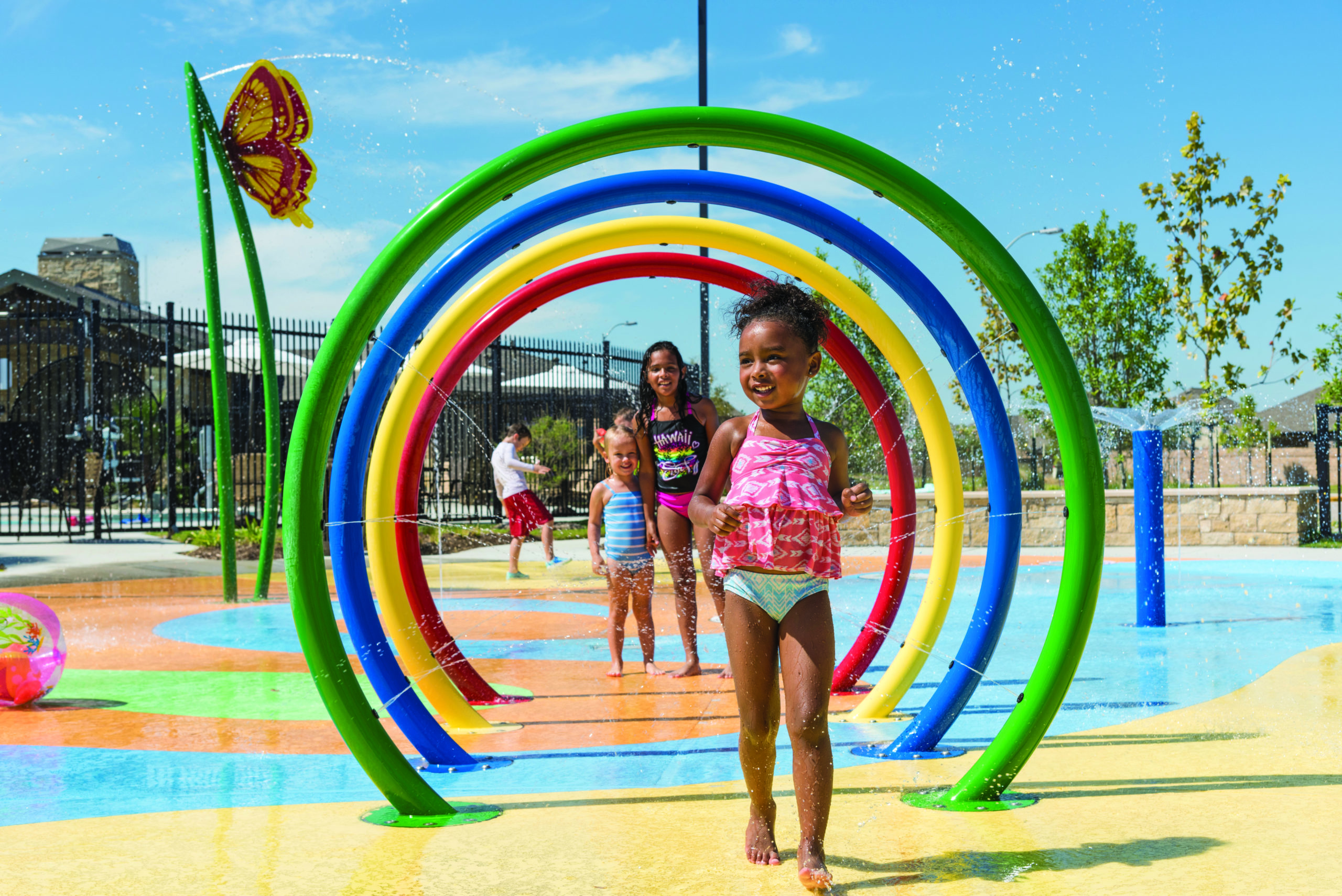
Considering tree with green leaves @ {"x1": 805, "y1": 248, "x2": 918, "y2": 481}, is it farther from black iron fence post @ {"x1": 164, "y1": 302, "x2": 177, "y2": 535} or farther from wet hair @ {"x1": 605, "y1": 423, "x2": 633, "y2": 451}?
black iron fence post @ {"x1": 164, "y1": 302, "x2": 177, "y2": 535}

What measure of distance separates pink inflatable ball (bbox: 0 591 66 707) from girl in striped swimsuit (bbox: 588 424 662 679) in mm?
2848

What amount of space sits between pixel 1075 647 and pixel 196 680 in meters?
4.97

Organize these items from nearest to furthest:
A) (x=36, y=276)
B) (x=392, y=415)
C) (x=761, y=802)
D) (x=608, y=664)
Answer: (x=761, y=802) < (x=392, y=415) < (x=608, y=664) < (x=36, y=276)

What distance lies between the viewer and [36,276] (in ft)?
113

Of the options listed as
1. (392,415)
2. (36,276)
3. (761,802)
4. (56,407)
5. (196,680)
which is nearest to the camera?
(761,802)

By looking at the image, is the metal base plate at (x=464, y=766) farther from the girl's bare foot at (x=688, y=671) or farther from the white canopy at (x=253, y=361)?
the white canopy at (x=253, y=361)

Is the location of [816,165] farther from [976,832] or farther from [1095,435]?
[976,832]

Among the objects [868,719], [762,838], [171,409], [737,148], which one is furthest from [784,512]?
[171,409]

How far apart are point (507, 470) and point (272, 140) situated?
398 centimetres

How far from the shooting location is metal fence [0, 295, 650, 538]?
17.5 meters

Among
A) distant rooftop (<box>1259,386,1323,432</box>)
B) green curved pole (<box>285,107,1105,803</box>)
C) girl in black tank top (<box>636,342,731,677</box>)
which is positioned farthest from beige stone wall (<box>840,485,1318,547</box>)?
distant rooftop (<box>1259,386,1323,432</box>)

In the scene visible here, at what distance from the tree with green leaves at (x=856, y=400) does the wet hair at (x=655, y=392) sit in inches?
Answer: 25.9

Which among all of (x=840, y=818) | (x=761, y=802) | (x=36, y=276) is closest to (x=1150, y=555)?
(x=840, y=818)

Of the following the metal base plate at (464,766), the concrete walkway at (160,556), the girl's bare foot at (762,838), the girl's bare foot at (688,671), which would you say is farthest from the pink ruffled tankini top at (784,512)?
the concrete walkway at (160,556)
